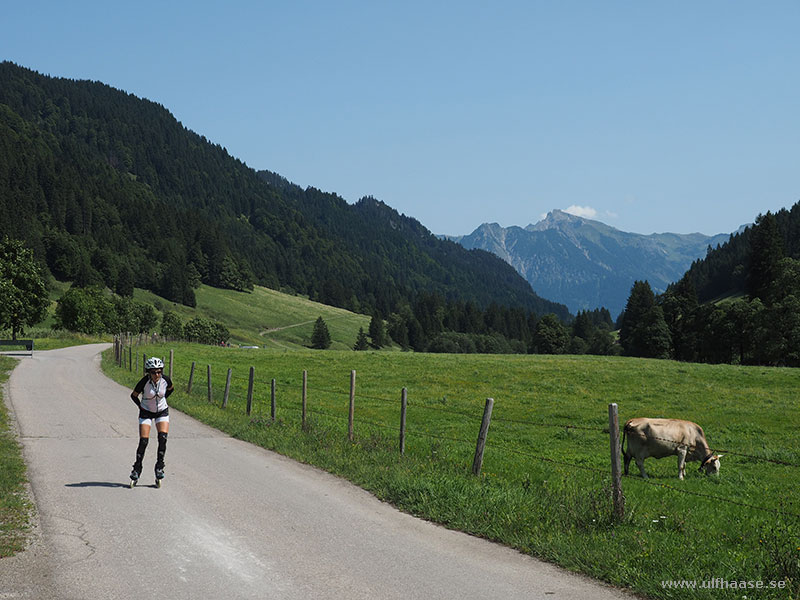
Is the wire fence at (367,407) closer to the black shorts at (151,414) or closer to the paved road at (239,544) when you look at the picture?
the paved road at (239,544)

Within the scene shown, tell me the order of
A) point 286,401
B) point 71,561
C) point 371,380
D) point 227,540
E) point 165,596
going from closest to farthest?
point 165,596 < point 71,561 < point 227,540 < point 286,401 < point 371,380

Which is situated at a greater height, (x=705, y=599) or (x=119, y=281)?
(x=119, y=281)

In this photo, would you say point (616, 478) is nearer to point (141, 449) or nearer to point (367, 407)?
point (141, 449)

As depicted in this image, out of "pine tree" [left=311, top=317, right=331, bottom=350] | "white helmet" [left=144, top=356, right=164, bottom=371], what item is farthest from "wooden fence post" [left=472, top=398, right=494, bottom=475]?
"pine tree" [left=311, top=317, right=331, bottom=350]

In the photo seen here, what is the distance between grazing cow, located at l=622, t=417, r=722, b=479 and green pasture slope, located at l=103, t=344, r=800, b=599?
0.56m

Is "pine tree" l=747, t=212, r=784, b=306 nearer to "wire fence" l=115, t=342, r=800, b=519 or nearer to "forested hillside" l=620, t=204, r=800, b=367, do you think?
"forested hillside" l=620, t=204, r=800, b=367

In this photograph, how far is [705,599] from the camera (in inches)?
292

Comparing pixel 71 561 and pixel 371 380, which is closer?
pixel 71 561

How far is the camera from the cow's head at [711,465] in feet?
59.4

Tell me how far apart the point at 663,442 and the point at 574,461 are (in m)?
3.25

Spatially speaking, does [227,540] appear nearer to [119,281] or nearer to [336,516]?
[336,516]

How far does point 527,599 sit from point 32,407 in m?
23.7

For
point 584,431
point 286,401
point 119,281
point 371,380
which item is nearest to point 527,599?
point 584,431

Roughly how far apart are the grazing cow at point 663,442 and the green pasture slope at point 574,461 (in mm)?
557
